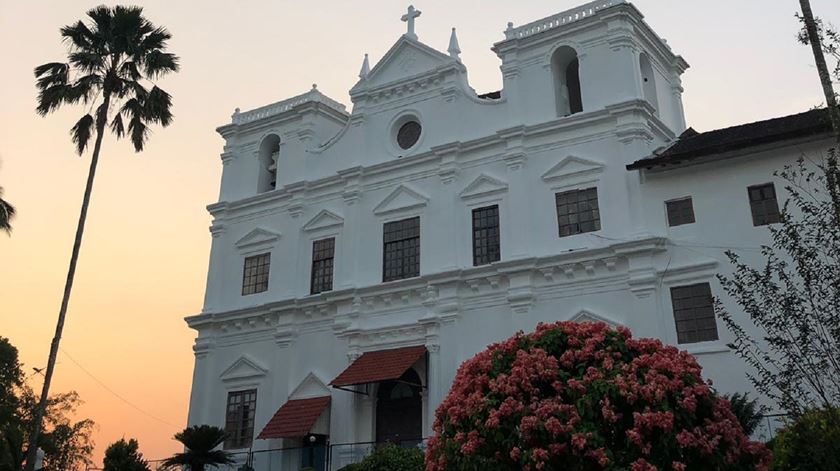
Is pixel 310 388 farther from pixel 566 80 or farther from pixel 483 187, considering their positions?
pixel 566 80

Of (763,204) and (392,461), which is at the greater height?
(763,204)

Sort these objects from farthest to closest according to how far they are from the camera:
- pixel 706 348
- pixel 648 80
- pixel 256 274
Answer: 1. pixel 256 274
2. pixel 648 80
3. pixel 706 348

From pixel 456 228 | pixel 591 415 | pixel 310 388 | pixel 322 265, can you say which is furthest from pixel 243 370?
pixel 591 415

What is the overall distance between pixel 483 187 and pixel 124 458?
14.0 metres

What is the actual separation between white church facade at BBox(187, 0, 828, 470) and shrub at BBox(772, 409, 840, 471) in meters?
6.79

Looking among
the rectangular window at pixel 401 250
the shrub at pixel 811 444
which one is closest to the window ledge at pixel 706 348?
the shrub at pixel 811 444

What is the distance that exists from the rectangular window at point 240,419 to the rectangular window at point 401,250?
652cm

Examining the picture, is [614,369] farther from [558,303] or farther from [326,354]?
[326,354]

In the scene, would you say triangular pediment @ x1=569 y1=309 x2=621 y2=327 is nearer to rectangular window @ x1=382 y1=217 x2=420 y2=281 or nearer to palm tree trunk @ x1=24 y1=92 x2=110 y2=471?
rectangular window @ x1=382 y1=217 x2=420 y2=281

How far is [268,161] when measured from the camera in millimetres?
32250

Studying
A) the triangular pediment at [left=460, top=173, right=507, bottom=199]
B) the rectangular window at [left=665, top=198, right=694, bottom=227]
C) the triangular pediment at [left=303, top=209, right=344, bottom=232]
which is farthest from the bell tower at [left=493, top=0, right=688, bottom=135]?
the triangular pediment at [left=303, top=209, right=344, bottom=232]

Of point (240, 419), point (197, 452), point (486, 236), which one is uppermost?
point (486, 236)

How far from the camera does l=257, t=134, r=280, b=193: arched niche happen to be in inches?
1247

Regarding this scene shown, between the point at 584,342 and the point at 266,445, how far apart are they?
1530 cm
